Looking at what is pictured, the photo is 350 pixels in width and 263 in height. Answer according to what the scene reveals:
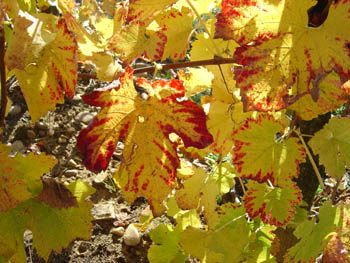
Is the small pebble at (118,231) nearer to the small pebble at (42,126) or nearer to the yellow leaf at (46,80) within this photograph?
the small pebble at (42,126)

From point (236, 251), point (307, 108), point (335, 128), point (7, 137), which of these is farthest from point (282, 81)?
point (7, 137)

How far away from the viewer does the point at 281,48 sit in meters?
0.56

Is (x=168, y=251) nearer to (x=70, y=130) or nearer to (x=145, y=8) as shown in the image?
(x=145, y=8)

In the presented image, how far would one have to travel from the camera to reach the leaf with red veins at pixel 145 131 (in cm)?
61

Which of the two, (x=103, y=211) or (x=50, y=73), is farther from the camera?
(x=103, y=211)

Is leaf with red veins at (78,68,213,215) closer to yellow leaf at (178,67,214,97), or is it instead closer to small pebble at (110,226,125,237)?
yellow leaf at (178,67,214,97)

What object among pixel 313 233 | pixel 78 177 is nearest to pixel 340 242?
pixel 313 233

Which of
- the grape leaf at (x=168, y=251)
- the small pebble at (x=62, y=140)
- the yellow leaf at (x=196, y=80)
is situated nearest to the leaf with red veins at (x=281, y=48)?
the yellow leaf at (x=196, y=80)

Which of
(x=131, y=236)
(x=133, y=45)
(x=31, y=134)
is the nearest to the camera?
(x=133, y=45)

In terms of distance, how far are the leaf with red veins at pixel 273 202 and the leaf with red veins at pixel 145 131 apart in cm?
24

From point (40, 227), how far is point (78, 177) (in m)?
0.98

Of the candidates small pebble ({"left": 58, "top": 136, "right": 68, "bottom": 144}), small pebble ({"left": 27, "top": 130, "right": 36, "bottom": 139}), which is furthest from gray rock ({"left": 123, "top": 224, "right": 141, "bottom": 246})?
small pebble ({"left": 27, "top": 130, "right": 36, "bottom": 139})

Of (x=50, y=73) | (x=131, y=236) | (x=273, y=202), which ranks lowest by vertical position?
(x=131, y=236)

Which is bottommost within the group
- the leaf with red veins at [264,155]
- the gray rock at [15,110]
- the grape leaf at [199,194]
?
the gray rock at [15,110]
